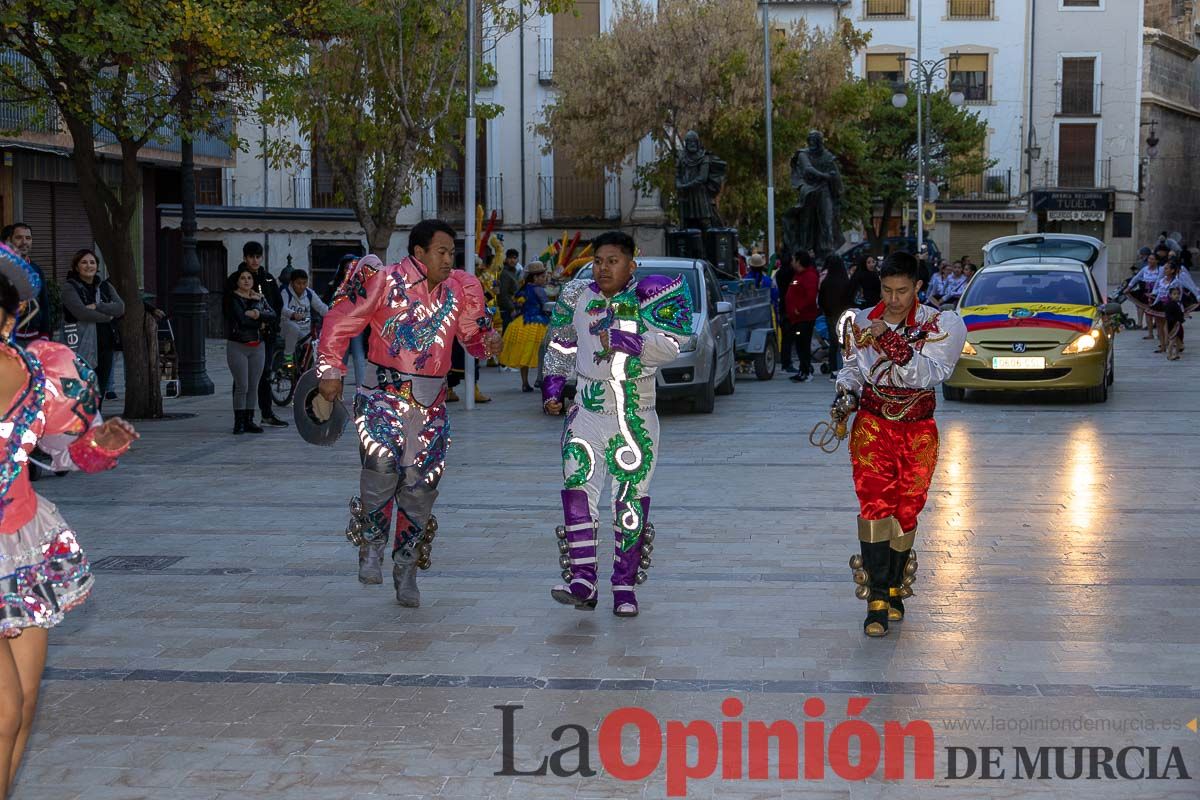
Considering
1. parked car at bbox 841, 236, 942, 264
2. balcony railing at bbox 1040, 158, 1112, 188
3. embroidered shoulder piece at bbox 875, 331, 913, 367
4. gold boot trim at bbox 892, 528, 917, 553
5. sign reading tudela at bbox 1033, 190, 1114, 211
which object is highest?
balcony railing at bbox 1040, 158, 1112, 188

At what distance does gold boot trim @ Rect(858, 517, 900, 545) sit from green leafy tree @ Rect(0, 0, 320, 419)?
27.0 feet

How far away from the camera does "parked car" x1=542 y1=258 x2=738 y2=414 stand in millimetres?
16328

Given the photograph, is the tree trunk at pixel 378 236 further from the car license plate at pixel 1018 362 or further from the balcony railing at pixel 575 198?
the balcony railing at pixel 575 198

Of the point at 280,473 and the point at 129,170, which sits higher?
the point at 129,170

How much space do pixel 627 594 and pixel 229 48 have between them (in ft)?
25.8

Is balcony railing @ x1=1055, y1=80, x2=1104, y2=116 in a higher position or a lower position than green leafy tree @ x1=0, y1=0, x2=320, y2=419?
higher

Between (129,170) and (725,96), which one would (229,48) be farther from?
(725,96)

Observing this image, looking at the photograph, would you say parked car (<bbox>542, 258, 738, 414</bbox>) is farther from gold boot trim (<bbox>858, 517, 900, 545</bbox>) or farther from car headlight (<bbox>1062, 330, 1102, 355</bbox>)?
gold boot trim (<bbox>858, 517, 900, 545</bbox>)

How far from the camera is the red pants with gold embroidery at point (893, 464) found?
6.92 metres

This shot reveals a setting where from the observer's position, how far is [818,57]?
136 feet

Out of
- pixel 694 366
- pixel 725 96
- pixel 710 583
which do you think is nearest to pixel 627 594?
pixel 710 583

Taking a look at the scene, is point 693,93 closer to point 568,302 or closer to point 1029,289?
point 1029,289

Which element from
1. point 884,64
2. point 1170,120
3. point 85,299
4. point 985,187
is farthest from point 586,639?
point 1170,120

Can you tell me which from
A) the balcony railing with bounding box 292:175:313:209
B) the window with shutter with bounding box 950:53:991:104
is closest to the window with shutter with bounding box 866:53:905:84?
the window with shutter with bounding box 950:53:991:104
